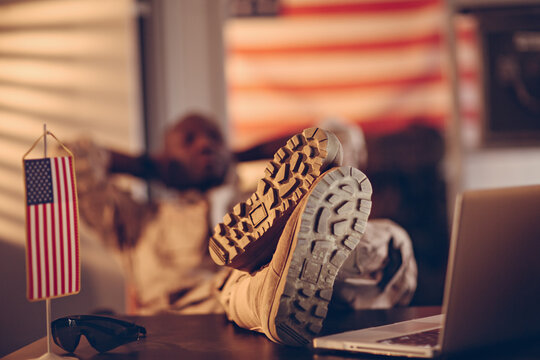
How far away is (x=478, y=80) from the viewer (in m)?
2.78

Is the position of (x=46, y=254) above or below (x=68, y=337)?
above

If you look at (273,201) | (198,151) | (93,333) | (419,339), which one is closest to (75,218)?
(93,333)

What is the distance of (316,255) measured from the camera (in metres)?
0.79

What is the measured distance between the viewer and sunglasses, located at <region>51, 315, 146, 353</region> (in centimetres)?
80

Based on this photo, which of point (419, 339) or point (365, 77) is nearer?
point (419, 339)

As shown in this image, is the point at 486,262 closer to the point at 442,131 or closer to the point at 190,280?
the point at 190,280

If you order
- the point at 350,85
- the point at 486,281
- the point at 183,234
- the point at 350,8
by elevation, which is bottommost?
the point at 183,234

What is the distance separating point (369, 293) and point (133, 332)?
1.47ft

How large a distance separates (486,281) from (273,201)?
0.29m

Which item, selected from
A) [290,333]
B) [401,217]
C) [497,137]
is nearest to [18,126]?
[401,217]

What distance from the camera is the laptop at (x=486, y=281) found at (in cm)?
64

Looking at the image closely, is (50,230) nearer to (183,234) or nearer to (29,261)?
(29,261)

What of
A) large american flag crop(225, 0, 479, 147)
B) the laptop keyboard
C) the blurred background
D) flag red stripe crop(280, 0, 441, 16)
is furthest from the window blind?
the laptop keyboard

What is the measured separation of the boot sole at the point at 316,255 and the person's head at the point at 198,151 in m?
1.28
